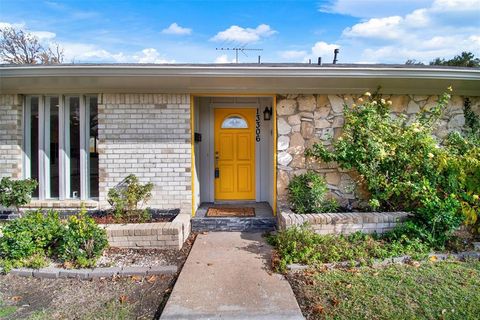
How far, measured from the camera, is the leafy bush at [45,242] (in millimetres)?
3586

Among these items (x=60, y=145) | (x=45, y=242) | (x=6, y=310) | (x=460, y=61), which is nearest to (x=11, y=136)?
(x=60, y=145)

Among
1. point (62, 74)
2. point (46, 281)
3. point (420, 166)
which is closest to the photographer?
point (46, 281)

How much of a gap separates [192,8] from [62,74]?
3809mm

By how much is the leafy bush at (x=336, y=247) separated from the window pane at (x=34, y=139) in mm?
4619

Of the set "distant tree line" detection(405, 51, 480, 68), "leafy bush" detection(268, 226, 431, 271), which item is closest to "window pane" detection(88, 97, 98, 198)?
"leafy bush" detection(268, 226, 431, 271)

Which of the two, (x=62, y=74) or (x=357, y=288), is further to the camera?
(x=62, y=74)

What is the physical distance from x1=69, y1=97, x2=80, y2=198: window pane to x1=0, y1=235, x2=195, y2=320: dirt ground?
7.34 ft

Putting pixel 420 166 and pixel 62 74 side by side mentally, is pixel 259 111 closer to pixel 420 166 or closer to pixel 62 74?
pixel 420 166

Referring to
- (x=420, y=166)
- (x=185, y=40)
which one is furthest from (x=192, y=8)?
(x=420, y=166)

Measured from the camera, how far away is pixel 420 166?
15.7ft

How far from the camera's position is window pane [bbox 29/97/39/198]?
17.8ft

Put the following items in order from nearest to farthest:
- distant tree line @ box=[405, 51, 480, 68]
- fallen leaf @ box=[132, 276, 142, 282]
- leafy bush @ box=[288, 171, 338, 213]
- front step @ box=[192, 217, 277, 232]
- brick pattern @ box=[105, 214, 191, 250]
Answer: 1. fallen leaf @ box=[132, 276, 142, 282]
2. brick pattern @ box=[105, 214, 191, 250]
3. leafy bush @ box=[288, 171, 338, 213]
4. front step @ box=[192, 217, 277, 232]
5. distant tree line @ box=[405, 51, 480, 68]

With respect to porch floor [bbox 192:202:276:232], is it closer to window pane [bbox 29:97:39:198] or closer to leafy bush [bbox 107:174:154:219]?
leafy bush [bbox 107:174:154:219]

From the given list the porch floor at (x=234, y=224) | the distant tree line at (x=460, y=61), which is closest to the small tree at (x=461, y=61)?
the distant tree line at (x=460, y=61)
